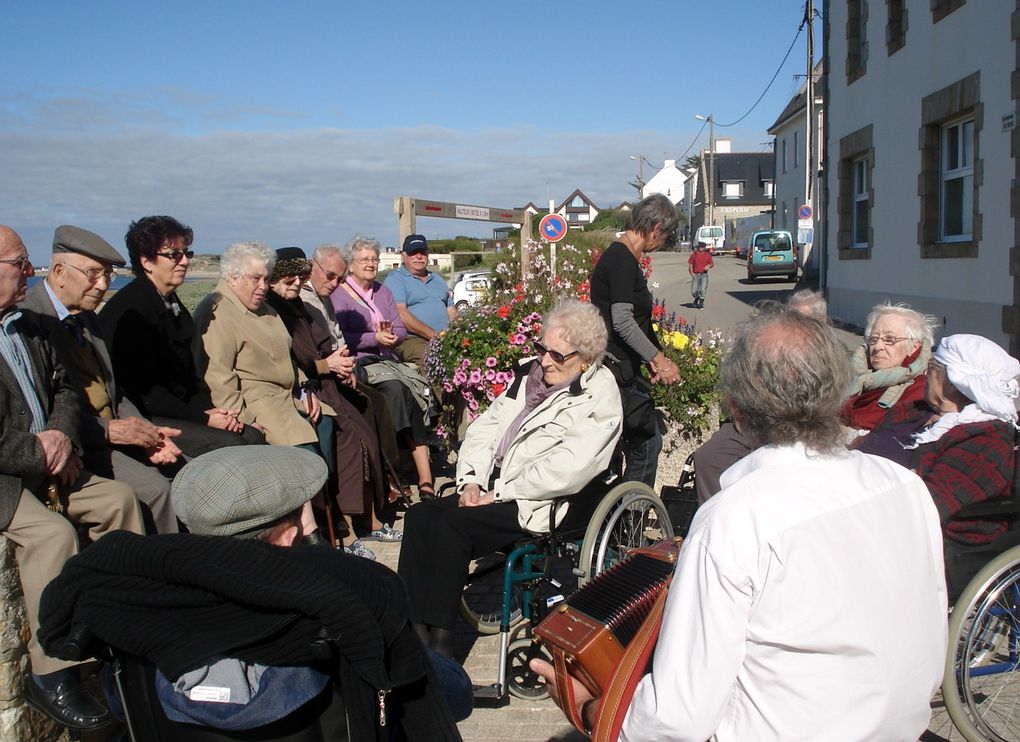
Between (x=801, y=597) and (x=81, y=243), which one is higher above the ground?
(x=81, y=243)

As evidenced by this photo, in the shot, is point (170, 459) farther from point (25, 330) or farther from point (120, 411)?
point (25, 330)

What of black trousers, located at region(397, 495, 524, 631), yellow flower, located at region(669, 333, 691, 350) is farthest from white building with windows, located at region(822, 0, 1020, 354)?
black trousers, located at region(397, 495, 524, 631)

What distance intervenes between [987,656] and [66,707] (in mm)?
3421

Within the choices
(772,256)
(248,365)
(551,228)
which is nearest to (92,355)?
(248,365)

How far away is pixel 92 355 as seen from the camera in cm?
408

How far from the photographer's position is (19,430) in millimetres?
3307

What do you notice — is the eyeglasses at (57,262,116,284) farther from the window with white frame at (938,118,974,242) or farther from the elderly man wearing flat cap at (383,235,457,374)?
the window with white frame at (938,118,974,242)

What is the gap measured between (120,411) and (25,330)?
798 millimetres

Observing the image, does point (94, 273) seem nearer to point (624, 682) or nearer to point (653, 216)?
point (653, 216)

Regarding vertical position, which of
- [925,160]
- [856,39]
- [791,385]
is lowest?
[791,385]

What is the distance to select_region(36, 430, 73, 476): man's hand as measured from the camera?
3.33 m

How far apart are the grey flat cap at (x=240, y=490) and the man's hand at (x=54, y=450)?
1.75 meters

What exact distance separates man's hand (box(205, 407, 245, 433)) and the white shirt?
3380 millimetres

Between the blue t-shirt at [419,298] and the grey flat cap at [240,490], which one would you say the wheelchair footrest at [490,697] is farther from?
the blue t-shirt at [419,298]
